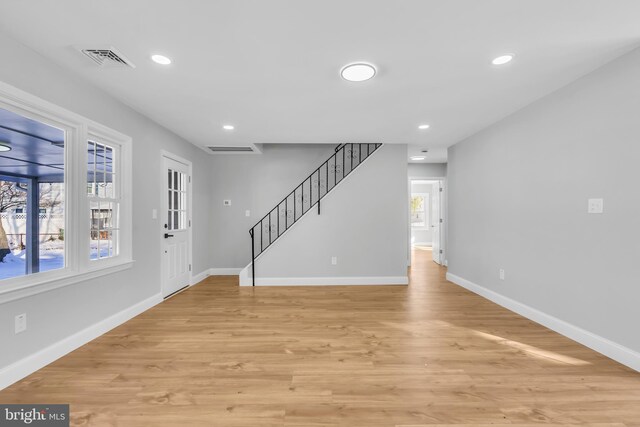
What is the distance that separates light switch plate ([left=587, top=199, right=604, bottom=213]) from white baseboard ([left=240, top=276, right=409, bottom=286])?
2.79 m

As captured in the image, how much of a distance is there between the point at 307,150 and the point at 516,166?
3.56 metres

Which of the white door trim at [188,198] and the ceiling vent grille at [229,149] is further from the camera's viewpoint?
the ceiling vent grille at [229,149]

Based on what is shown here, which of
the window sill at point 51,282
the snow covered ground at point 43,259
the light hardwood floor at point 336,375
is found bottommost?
the light hardwood floor at point 336,375

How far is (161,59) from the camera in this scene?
2.14 metres

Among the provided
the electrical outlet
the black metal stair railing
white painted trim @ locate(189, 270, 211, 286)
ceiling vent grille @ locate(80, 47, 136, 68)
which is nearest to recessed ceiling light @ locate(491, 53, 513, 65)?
ceiling vent grille @ locate(80, 47, 136, 68)

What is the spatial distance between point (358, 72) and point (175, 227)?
12.1 feet

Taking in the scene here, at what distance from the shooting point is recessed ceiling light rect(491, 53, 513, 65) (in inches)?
83.4

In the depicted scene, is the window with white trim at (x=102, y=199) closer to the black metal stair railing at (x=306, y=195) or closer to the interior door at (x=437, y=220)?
the black metal stair railing at (x=306, y=195)

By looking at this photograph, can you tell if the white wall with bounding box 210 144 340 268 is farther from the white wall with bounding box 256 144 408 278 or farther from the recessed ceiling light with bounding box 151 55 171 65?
the recessed ceiling light with bounding box 151 55 171 65

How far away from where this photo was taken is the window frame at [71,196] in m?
1.96

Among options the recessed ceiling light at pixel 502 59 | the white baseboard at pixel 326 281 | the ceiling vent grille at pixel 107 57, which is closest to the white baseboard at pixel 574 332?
the white baseboard at pixel 326 281

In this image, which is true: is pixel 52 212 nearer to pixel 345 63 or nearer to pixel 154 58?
pixel 154 58

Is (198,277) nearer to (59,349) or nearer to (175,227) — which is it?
(175,227)

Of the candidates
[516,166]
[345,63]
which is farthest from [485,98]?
[345,63]
